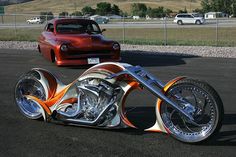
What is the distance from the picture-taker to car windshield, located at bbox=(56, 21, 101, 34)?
13.0 meters

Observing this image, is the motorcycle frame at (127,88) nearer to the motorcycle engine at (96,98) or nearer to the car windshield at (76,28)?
the motorcycle engine at (96,98)

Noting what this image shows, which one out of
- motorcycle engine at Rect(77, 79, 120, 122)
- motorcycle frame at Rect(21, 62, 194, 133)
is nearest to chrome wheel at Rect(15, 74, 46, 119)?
motorcycle frame at Rect(21, 62, 194, 133)

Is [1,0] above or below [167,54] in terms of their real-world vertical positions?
above

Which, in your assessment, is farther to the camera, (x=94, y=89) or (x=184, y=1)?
(x=184, y=1)

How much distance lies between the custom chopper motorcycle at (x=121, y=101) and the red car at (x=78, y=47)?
17.9ft

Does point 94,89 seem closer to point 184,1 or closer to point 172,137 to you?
point 172,137

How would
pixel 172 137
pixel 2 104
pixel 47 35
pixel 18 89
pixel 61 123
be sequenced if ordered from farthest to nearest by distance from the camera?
pixel 47 35, pixel 2 104, pixel 18 89, pixel 61 123, pixel 172 137

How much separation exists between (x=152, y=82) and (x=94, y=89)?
761mm

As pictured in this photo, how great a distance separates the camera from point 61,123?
6.05 meters

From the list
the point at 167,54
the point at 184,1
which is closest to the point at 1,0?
the point at 184,1

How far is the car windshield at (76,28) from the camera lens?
1305 centimetres

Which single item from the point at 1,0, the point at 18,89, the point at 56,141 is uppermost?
the point at 1,0

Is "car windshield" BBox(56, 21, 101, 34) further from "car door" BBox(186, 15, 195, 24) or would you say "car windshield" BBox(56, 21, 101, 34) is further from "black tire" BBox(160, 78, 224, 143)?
"car door" BBox(186, 15, 195, 24)

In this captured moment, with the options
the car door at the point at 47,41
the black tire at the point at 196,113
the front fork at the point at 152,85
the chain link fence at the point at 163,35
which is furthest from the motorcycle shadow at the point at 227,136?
the chain link fence at the point at 163,35
